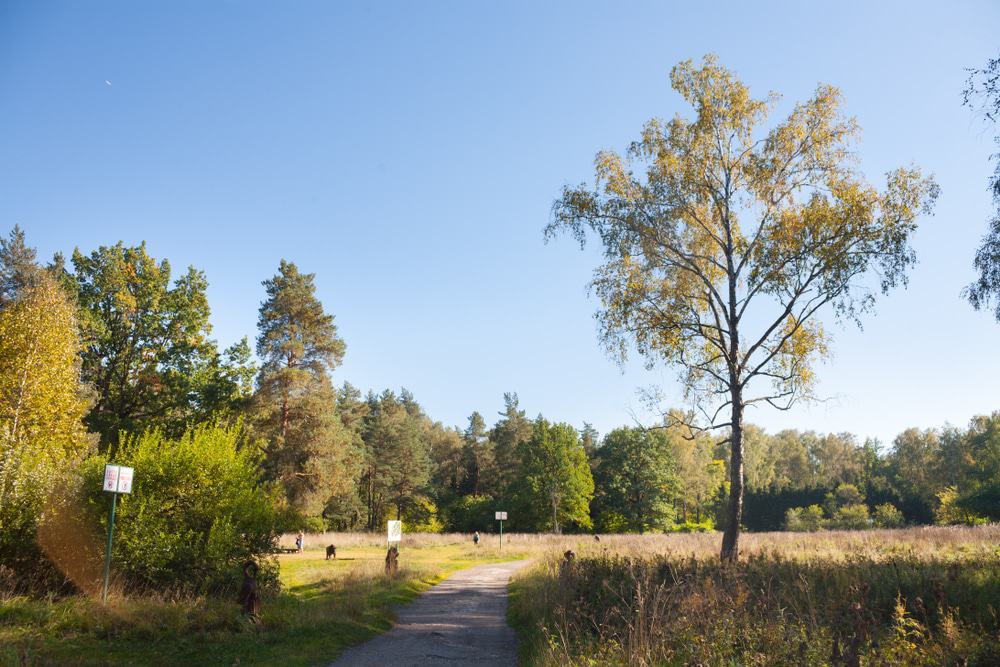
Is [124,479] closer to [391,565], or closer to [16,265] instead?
[391,565]

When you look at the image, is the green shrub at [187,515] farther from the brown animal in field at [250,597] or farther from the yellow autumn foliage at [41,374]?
the yellow autumn foliage at [41,374]

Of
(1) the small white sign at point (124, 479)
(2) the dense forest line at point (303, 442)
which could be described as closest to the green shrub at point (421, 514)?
(2) the dense forest line at point (303, 442)

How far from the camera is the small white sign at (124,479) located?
11539 millimetres

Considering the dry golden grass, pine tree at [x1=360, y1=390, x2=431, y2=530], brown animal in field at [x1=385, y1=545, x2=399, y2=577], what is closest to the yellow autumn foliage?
brown animal in field at [x1=385, y1=545, x2=399, y2=577]

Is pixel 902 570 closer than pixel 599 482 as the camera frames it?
Yes

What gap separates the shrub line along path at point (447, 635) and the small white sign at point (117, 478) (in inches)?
234

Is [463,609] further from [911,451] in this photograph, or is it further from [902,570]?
[911,451]

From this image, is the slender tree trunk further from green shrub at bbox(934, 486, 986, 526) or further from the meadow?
green shrub at bbox(934, 486, 986, 526)

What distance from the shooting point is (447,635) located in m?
11.5

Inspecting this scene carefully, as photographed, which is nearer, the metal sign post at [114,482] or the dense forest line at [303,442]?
the metal sign post at [114,482]

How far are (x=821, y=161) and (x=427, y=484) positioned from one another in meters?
61.9

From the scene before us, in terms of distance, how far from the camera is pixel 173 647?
9.12 meters

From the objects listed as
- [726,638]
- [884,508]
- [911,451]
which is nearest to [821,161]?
[726,638]

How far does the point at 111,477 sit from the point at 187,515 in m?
2.22
